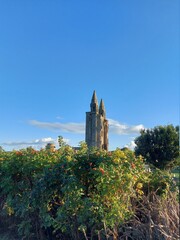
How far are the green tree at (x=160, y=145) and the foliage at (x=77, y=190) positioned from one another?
997 inches

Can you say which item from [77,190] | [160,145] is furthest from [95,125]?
[77,190]

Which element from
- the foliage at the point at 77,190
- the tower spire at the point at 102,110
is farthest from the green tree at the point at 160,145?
the foliage at the point at 77,190

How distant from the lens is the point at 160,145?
29.8 m

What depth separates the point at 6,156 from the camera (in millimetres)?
5039

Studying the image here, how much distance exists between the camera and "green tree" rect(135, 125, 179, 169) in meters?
28.7

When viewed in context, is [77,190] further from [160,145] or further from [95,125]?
[95,125]

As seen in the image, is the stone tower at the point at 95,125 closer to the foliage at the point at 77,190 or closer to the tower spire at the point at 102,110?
the tower spire at the point at 102,110

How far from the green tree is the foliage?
83.1ft

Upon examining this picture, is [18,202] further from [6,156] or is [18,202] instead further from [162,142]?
[162,142]

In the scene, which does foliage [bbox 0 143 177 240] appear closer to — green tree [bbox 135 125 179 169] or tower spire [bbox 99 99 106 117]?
green tree [bbox 135 125 179 169]

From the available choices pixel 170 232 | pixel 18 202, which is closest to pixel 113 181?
pixel 170 232

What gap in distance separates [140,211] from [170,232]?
3.68 ft

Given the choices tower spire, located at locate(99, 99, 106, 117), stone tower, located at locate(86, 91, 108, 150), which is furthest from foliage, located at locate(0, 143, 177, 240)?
tower spire, located at locate(99, 99, 106, 117)

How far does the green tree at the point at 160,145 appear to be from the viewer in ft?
94.1
